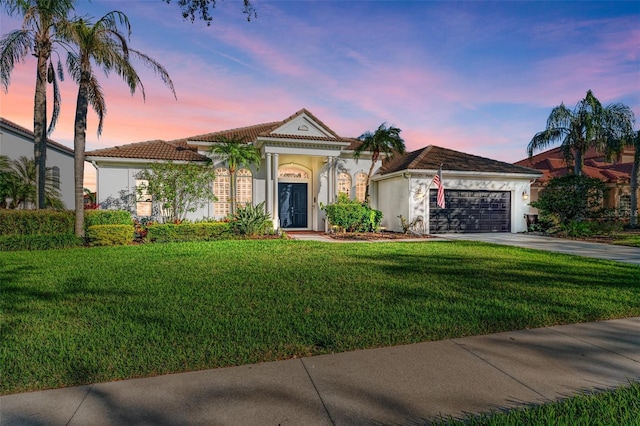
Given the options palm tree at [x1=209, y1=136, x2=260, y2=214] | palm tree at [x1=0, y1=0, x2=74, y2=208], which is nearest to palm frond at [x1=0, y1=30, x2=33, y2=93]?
palm tree at [x1=0, y1=0, x2=74, y2=208]

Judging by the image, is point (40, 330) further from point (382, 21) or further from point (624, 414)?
point (382, 21)

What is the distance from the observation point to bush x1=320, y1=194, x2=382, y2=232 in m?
14.6

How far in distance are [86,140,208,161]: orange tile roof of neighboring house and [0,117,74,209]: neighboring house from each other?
7.21 meters

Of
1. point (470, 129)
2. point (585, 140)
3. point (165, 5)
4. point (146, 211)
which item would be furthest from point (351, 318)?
point (585, 140)

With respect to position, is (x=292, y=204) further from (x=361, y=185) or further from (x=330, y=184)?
(x=361, y=185)

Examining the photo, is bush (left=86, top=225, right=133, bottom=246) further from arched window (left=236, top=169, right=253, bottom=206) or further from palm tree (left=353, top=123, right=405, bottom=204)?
palm tree (left=353, top=123, right=405, bottom=204)

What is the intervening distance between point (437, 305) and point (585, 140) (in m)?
18.5

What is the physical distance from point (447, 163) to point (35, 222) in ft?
58.7

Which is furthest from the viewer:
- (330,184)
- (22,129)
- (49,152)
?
(49,152)

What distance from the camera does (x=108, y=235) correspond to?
1122 centimetres

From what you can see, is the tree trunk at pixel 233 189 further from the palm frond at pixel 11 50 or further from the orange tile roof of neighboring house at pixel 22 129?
→ the orange tile roof of neighboring house at pixel 22 129

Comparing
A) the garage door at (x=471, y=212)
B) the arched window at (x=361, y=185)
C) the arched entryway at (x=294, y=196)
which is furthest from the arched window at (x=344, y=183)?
the garage door at (x=471, y=212)

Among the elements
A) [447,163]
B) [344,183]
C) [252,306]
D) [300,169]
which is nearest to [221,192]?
[300,169]

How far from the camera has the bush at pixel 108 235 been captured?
1115 centimetres
